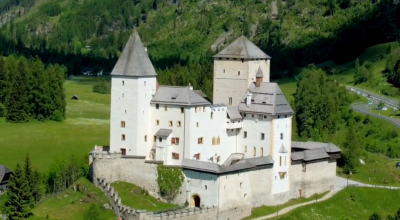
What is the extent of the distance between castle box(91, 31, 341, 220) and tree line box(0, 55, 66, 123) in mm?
36762

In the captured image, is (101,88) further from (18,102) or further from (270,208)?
(270,208)

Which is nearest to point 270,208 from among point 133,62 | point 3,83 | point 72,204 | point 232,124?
point 232,124

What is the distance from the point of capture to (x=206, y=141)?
3391 inches

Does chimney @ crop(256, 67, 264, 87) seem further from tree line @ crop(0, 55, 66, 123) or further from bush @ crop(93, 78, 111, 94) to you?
bush @ crop(93, 78, 111, 94)

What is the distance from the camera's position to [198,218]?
257 feet

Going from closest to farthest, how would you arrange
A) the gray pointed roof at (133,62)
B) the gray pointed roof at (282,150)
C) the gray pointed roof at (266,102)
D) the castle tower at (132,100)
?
1. the castle tower at (132,100)
2. the gray pointed roof at (133,62)
3. the gray pointed roof at (266,102)
4. the gray pointed roof at (282,150)

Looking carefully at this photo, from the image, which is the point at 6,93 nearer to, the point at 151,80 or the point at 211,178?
the point at 151,80

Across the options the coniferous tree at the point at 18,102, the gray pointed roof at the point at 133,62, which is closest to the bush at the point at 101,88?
the coniferous tree at the point at 18,102

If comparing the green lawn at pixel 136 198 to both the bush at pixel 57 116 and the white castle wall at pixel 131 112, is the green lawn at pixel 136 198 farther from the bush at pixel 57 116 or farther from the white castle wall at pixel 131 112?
the bush at pixel 57 116

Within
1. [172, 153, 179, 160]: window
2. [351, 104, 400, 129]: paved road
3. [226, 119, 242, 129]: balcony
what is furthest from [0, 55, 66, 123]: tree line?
[351, 104, 400, 129]: paved road

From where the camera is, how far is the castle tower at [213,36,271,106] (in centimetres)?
9144

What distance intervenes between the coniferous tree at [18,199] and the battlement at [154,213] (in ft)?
24.7

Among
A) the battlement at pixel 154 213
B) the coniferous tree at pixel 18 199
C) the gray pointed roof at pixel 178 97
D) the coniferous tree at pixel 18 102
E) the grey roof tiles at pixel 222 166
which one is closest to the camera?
the battlement at pixel 154 213

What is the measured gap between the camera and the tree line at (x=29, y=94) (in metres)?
122
